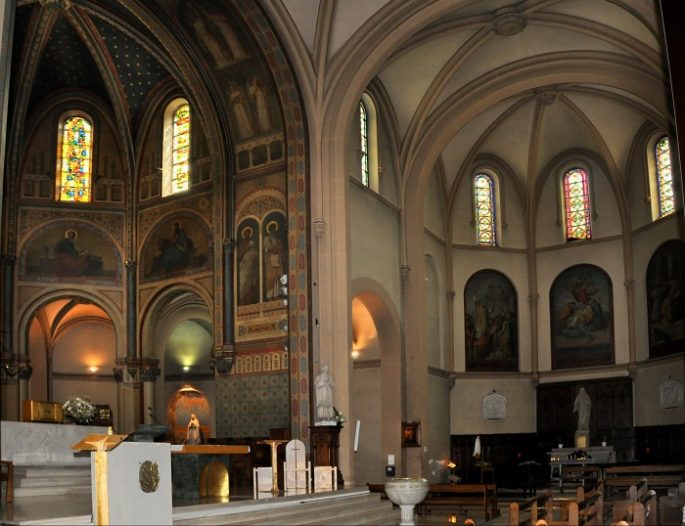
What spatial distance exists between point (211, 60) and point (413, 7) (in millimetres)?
4865

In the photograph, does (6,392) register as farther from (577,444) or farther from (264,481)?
(577,444)

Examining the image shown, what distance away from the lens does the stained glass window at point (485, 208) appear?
32.2 meters

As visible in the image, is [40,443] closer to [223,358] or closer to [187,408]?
[223,358]

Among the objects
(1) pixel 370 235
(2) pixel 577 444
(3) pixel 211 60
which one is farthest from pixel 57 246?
(2) pixel 577 444

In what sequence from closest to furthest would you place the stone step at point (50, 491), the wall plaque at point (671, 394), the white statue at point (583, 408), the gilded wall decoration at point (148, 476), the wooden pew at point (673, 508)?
the gilded wall decoration at point (148, 476), the wooden pew at point (673, 508), the stone step at point (50, 491), the wall plaque at point (671, 394), the white statue at point (583, 408)

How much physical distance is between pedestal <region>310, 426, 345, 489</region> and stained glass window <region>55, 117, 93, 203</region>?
1030 centimetres

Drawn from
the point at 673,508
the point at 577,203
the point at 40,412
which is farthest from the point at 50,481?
the point at 577,203

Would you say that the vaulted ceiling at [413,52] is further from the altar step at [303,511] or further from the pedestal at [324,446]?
the altar step at [303,511]

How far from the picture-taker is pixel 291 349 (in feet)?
67.2

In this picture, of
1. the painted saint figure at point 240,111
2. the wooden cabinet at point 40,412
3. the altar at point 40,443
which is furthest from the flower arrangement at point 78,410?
the painted saint figure at point 240,111

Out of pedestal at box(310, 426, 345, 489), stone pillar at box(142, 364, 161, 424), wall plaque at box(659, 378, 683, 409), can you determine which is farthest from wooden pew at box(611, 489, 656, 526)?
wall plaque at box(659, 378, 683, 409)

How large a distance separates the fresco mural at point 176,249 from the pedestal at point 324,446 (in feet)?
21.0

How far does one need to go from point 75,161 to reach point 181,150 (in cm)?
298

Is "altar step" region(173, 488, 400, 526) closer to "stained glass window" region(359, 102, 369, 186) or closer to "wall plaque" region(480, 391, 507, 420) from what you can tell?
"stained glass window" region(359, 102, 369, 186)
